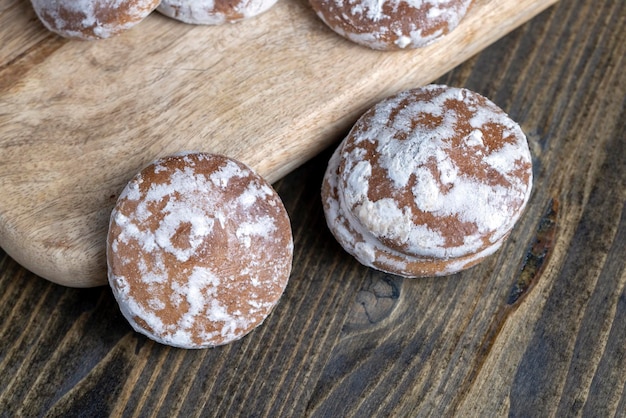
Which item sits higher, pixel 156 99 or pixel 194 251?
pixel 156 99

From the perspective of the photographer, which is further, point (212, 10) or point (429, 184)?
point (212, 10)

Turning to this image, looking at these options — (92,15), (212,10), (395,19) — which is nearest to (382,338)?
(395,19)

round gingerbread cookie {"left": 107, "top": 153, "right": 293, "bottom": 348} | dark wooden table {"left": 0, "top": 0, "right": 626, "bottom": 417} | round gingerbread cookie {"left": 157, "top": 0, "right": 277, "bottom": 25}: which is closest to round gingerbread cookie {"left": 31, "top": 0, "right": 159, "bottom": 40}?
round gingerbread cookie {"left": 157, "top": 0, "right": 277, "bottom": 25}

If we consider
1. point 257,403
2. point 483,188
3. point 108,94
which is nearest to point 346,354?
point 257,403

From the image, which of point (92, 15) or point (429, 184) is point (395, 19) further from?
point (92, 15)

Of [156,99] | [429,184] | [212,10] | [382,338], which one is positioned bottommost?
[382,338]

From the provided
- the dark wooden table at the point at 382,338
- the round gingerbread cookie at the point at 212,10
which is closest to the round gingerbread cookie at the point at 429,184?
the dark wooden table at the point at 382,338

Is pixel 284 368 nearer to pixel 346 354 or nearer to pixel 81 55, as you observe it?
pixel 346 354

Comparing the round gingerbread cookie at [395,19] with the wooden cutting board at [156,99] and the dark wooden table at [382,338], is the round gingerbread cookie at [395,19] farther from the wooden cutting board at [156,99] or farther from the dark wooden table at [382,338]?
the dark wooden table at [382,338]
